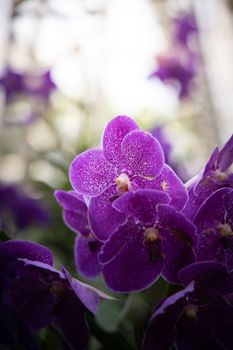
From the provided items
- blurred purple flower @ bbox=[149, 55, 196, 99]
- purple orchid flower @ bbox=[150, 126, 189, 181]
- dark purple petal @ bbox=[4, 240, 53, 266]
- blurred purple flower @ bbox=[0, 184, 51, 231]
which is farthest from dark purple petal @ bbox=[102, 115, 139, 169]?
blurred purple flower @ bbox=[149, 55, 196, 99]

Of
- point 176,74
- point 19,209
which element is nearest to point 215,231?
point 19,209

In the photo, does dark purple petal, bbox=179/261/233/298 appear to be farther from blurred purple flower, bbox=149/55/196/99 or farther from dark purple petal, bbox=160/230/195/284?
blurred purple flower, bbox=149/55/196/99

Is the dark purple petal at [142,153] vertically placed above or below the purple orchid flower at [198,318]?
above

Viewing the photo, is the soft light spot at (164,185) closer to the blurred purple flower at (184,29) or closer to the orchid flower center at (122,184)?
the orchid flower center at (122,184)

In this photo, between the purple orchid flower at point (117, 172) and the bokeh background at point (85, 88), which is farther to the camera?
the bokeh background at point (85, 88)

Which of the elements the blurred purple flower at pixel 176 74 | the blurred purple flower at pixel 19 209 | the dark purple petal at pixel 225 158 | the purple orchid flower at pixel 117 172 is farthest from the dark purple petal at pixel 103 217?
the blurred purple flower at pixel 176 74

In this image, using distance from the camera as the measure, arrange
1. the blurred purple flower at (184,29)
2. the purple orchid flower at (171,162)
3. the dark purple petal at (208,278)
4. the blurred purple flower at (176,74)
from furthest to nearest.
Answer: the blurred purple flower at (184,29), the blurred purple flower at (176,74), the purple orchid flower at (171,162), the dark purple petal at (208,278)

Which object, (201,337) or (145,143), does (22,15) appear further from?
(201,337)

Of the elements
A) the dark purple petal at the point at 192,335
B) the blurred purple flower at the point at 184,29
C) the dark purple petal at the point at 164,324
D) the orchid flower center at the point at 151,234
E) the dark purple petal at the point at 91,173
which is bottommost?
the dark purple petal at the point at 192,335

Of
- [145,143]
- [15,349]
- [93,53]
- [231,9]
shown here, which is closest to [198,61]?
[231,9]
